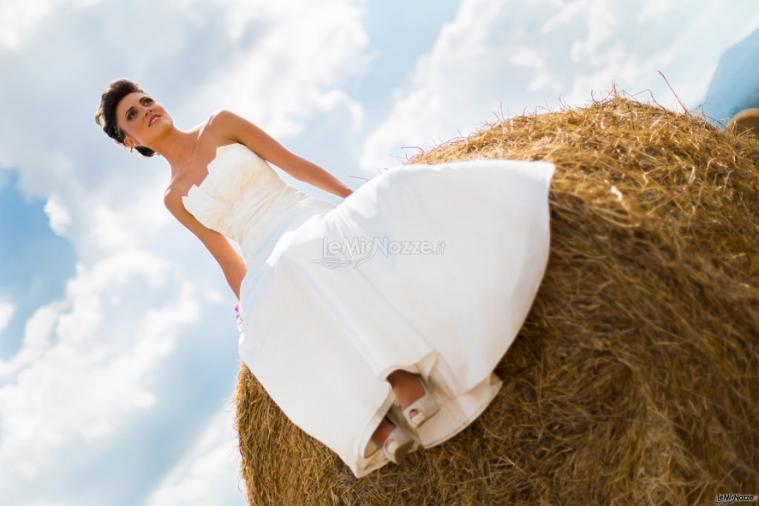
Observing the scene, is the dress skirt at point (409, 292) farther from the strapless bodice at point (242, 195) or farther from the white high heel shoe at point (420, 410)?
the strapless bodice at point (242, 195)

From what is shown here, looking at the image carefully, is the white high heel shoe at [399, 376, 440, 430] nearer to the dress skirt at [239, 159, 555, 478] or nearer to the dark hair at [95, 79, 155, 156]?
the dress skirt at [239, 159, 555, 478]

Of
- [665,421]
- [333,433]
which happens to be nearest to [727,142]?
[665,421]

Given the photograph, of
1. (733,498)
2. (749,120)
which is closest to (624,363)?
(733,498)

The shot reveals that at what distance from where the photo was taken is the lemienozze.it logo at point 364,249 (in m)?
2.76

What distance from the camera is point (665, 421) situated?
2.68 m

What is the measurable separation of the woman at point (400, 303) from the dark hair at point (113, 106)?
1.56 m

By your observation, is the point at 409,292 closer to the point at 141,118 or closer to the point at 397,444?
the point at 397,444

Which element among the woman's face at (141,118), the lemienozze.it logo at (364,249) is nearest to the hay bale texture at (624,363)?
the lemienozze.it logo at (364,249)

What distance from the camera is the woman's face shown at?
413cm

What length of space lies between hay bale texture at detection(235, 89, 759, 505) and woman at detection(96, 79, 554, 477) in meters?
0.17

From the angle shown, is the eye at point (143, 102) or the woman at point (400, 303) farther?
the eye at point (143, 102)

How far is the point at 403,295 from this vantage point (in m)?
2.75

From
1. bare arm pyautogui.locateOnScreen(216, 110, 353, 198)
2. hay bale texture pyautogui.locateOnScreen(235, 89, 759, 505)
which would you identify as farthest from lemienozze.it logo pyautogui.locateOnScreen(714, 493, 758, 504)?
bare arm pyautogui.locateOnScreen(216, 110, 353, 198)

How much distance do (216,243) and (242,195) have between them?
0.42 meters
